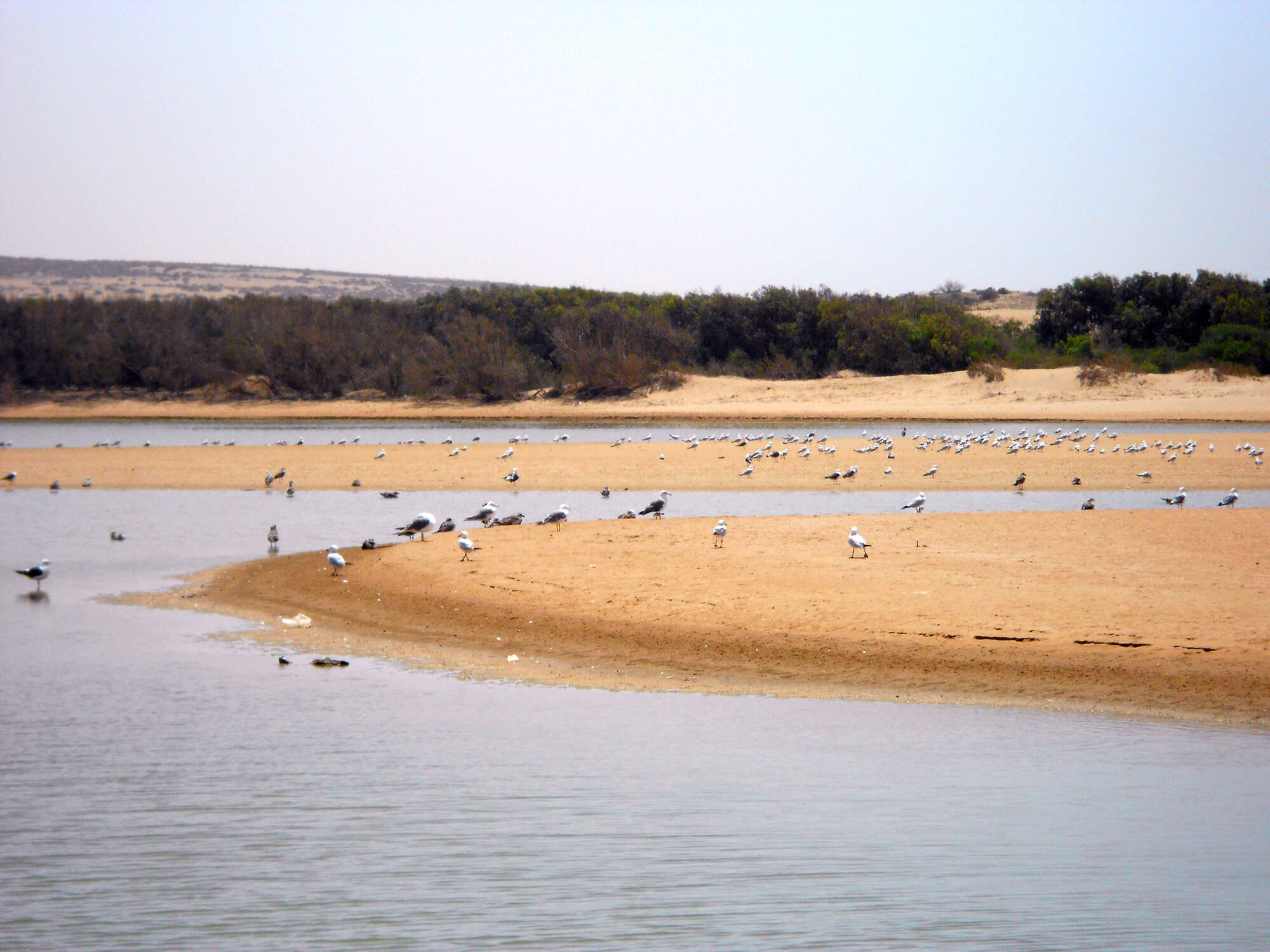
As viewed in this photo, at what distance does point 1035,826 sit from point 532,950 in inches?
132

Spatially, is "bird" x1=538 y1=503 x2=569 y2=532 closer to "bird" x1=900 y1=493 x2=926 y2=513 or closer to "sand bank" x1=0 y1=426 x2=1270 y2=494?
"bird" x1=900 y1=493 x2=926 y2=513

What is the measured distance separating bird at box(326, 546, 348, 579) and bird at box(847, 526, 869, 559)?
260 inches

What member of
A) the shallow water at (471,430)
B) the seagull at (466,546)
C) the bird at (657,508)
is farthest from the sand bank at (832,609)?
the shallow water at (471,430)

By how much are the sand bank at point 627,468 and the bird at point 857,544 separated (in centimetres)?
917

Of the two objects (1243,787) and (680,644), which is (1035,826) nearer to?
(1243,787)

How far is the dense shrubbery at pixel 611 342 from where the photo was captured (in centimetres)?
5281

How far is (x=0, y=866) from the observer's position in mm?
6770

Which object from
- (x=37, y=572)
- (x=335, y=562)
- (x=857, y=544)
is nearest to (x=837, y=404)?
(x=857, y=544)

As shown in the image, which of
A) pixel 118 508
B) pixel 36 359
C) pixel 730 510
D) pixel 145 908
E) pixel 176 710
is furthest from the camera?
pixel 36 359

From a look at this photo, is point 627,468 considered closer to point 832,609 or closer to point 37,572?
point 37,572

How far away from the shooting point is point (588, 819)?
7418 mm

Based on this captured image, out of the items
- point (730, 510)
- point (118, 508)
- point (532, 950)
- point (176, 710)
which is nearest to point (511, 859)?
point (532, 950)

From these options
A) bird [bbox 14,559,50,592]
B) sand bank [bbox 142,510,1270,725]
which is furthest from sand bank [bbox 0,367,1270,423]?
bird [bbox 14,559,50,592]

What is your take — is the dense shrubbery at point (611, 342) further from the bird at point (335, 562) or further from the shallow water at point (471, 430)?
the bird at point (335, 562)
